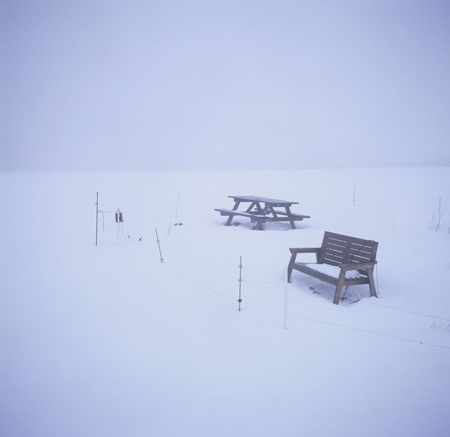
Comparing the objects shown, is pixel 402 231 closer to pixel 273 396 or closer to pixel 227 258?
pixel 227 258

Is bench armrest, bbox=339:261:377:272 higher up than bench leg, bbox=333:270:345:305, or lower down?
higher up

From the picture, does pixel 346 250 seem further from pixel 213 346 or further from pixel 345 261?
pixel 213 346

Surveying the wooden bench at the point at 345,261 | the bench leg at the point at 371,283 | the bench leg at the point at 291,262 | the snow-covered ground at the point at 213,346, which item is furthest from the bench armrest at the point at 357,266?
the bench leg at the point at 291,262

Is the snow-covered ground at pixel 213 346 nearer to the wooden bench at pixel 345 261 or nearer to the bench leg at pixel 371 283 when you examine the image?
the bench leg at pixel 371 283

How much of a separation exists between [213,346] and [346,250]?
3.11m

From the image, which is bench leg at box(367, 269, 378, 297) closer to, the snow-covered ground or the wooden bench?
the wooden bench

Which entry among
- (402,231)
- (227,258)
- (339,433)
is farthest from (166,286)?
(402,231)

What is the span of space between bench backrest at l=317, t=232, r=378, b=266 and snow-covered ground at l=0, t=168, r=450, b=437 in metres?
0.57

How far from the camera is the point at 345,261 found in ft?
17.9

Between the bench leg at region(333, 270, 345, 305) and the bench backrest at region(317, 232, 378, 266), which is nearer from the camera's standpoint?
the bench leg at region(333, 270, 345, 305)

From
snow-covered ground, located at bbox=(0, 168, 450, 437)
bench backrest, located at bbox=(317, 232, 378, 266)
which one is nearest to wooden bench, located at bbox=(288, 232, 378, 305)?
bench backrest, located at bbox=(317, 232, 378, 266)

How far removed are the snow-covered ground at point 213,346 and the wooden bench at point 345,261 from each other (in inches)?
13.1

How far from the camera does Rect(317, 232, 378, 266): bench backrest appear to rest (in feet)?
16.9

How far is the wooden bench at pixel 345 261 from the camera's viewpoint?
4.86 metres
